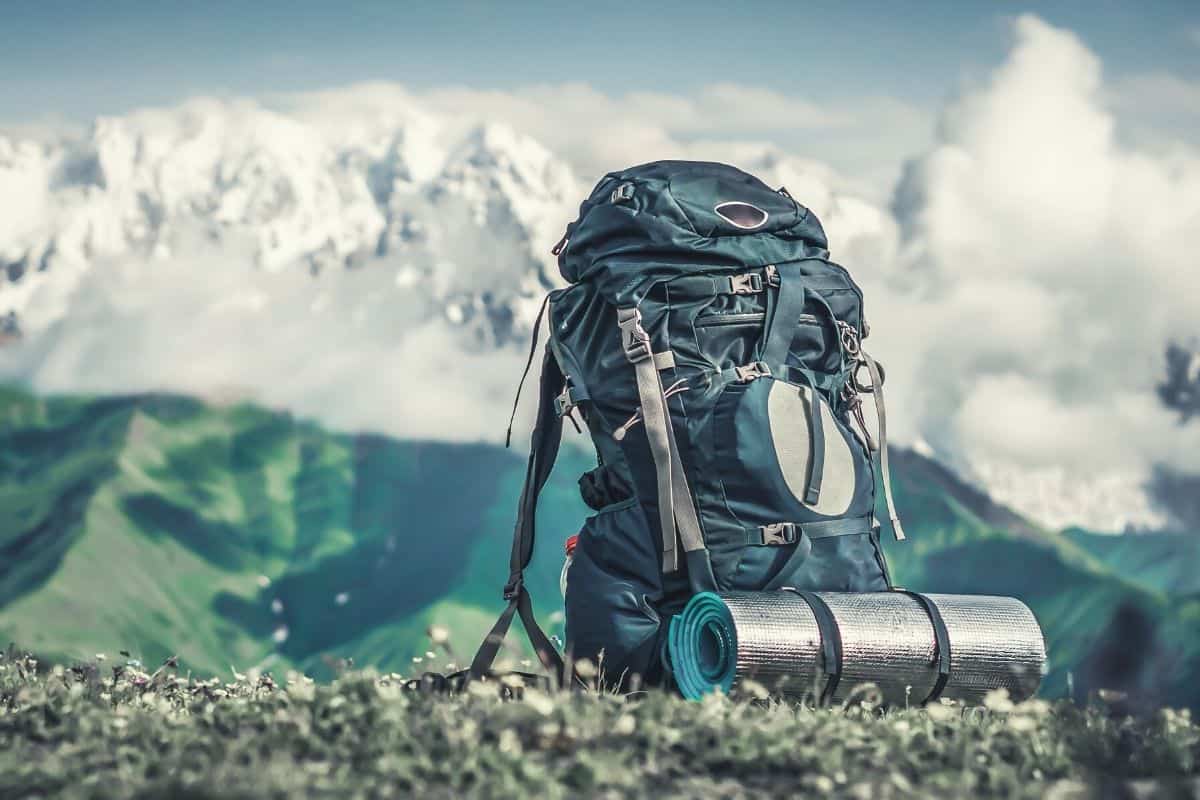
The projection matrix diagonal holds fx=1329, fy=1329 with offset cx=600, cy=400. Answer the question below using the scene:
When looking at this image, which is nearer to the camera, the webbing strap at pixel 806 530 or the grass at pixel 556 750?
the grass at pixel 556 750

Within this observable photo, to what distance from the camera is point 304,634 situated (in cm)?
18938

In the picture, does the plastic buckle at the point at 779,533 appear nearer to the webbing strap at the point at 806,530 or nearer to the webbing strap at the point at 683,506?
the webbing strap at the point at 806,530

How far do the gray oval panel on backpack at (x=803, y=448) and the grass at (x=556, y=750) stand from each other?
149cm

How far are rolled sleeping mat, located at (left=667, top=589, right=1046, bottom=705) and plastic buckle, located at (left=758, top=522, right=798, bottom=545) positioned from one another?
351 millimetres

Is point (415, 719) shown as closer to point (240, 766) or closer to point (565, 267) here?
point (240, 766)

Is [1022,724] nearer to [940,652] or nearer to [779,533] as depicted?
[940,652]

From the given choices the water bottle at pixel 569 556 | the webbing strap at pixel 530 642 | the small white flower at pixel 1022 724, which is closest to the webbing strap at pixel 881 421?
the water bottle at pixel 569 556

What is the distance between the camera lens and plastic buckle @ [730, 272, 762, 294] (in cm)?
581

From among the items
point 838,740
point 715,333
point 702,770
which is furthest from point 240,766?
point 715,333

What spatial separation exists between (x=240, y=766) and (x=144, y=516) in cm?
19386

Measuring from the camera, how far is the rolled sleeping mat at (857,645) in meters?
4.88

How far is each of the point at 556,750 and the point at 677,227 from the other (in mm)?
2806

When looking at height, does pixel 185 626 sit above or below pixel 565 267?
below

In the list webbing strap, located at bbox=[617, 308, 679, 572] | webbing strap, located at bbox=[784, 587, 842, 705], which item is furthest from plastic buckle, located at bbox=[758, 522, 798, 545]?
webbing strap, located at bbox=[784, 587, 842, 705]
